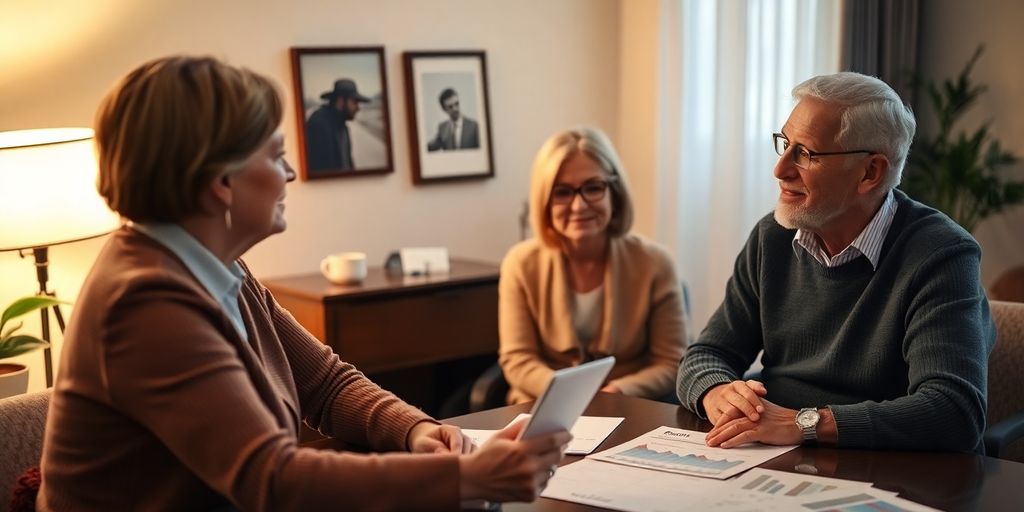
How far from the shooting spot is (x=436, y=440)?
1655 millimetres

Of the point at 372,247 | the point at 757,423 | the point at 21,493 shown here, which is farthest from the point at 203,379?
the point at 372,247

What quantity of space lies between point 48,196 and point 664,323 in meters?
1.63

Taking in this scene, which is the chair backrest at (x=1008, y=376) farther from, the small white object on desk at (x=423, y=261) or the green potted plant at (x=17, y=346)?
the green potted plant at (x=17, y=346)

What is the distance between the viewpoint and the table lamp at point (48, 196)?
2619mm

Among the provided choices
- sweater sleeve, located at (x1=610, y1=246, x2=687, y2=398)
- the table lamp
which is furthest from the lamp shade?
sweater sleeve, located at (x1=610, y1=246, x2=687, y2=398)

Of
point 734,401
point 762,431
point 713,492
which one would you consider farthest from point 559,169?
point 713,492

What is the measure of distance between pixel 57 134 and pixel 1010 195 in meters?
3.23

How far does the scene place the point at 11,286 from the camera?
319 centimetres

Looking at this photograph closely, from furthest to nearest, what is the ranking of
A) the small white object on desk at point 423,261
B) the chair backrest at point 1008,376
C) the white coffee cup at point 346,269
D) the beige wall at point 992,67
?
the beige wall at point 992,67, the small white object on desk at point 423,261, the white coffee cup at point 346,269, the chair backrest at point 1008,376

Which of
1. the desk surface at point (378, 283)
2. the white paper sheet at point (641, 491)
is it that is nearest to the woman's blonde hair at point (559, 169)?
the desk surface at point (378, 283)

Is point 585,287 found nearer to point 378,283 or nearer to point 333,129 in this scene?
point 378,283

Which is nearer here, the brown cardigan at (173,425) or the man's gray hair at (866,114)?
the brown cardigan at (173,425)

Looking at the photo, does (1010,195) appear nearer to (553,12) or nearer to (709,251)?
(709,251)

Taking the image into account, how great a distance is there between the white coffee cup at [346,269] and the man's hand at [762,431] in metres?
1.84
